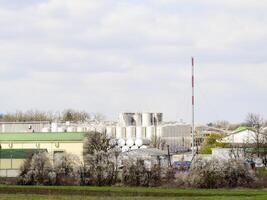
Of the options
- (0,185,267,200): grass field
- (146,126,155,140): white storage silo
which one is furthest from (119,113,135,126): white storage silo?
(0,185,267,200): grass field

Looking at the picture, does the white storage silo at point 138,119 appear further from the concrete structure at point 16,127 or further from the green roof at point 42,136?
the green roof at point 42,136

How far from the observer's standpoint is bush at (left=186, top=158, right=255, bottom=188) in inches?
1842

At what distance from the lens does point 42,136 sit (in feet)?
259

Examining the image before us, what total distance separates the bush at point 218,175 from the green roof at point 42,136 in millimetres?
31074

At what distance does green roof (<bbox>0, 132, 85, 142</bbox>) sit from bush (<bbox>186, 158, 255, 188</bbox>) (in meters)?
31.1

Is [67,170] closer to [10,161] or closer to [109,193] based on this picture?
[109,193]

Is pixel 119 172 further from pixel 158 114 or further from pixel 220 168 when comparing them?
pixel 158 114

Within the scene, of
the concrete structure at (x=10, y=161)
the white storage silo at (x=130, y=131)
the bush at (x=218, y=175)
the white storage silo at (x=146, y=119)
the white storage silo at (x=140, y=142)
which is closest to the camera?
the bush at (x=218, y=175)

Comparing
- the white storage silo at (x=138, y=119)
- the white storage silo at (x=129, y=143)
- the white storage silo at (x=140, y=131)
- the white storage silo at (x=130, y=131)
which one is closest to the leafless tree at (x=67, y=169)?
the white storage silo at (x=129, y=143)

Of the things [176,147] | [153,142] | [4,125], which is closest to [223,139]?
[176,147]

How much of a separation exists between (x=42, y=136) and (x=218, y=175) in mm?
36623

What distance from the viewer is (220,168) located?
47.3 meters

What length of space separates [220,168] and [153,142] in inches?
2341

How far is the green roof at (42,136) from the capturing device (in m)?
77.1
